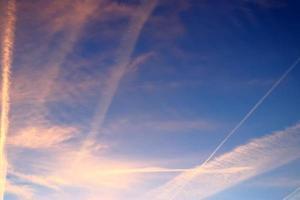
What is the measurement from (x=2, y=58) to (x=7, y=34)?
62.1 inches

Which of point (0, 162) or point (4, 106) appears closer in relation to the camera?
point (4, 106)

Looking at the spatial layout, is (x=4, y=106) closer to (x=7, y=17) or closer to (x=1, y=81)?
(x=1, y=81)

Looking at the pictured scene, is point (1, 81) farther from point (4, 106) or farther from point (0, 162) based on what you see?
point (0, 162)

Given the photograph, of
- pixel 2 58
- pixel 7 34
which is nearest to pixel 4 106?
pixel 2 58

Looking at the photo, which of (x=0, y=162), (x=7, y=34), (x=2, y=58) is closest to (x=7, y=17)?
(x=7, y=34)

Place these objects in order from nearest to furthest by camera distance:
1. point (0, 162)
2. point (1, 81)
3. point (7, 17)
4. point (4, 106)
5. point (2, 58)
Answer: point (7, 17) < point (2, 58) < point (1, 81) < point (4, 106) < point (0, 162)

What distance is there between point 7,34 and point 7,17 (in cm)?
98

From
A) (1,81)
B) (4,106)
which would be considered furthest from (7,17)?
(4,106)

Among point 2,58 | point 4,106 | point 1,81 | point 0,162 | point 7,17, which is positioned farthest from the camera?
point 0,162

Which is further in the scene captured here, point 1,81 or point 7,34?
point 1,81

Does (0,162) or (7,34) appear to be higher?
(7,34)

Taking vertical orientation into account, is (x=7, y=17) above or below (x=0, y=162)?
above

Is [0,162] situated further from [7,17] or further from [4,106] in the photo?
[7,17]

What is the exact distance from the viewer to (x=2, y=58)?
17.3 meters
